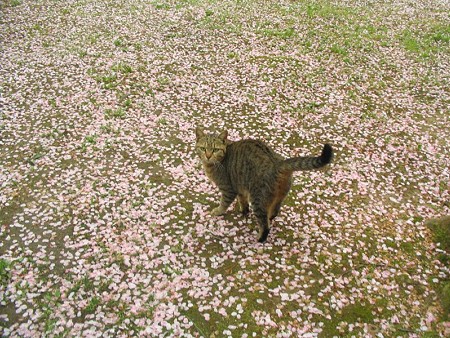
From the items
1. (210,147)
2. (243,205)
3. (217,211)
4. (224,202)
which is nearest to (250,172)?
(210,147)

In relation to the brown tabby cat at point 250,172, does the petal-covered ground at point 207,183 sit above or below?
below

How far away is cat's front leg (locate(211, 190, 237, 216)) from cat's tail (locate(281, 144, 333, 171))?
179 centimetres

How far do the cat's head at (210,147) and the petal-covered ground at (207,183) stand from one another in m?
1.74

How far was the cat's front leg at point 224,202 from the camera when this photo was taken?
8.39m

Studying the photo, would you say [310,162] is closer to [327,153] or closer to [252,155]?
[327,153]

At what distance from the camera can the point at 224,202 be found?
8.58m

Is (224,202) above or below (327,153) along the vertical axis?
below

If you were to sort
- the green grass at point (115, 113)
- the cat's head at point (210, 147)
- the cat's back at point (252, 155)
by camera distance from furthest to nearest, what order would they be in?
the green grass at point (115, 113)
the cat's head at point (210, 147)
the cat's back at point (252, 155)

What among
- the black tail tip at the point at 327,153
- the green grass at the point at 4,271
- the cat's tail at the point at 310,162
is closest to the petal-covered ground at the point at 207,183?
the green grass at the point at 4,271

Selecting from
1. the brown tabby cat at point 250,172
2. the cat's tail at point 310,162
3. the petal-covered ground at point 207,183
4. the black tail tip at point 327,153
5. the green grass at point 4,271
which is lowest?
the green grass at point 4,271

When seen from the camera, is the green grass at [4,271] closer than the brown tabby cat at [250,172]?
Yes

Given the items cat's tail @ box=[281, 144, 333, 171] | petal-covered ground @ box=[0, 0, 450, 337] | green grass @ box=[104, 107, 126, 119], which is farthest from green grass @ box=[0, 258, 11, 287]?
green grass @ box=[104, 107, 126, 119]

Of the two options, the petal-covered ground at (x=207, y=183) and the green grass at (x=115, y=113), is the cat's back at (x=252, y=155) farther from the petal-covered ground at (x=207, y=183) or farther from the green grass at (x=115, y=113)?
the green grass at (x=115, y=113)

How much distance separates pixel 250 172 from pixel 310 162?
158 centimetres
